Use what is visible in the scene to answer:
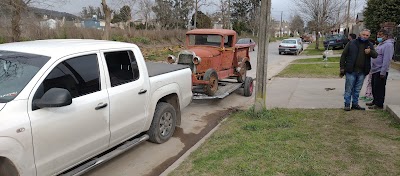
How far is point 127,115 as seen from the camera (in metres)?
4.43

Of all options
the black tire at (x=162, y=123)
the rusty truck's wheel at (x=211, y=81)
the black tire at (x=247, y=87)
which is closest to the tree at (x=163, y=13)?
the black tire at (x=247, y=87)

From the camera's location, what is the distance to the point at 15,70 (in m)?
3.41

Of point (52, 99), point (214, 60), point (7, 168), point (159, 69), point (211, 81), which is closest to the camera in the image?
point (7, 168)

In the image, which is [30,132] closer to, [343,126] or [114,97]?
[114,97]

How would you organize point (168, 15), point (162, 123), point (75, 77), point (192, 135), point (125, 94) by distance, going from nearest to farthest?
point (75, 77), point (125, 94), point (162, 123), point (192, 135), point (168, 15)

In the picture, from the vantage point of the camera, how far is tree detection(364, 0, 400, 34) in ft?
70.4

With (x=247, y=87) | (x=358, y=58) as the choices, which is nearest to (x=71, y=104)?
(x=358, y=58)

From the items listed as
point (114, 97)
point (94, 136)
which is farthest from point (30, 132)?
point (114, 97)

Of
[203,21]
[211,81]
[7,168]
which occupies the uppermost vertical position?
[203,21]

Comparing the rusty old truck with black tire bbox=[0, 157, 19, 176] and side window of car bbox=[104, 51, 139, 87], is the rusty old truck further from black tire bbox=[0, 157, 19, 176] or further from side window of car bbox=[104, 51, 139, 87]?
black tire bbox=[0, 157, 19, 176]

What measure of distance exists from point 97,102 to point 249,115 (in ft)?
12.4

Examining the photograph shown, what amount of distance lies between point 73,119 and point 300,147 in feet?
10.7

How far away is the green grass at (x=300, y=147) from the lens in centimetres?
422

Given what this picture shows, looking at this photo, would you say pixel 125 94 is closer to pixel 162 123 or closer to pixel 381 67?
pixel 162 123
